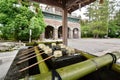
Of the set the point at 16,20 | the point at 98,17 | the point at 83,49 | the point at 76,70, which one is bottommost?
the point at 83,49

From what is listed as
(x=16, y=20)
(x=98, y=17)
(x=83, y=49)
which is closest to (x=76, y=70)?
(x=83, y=49)

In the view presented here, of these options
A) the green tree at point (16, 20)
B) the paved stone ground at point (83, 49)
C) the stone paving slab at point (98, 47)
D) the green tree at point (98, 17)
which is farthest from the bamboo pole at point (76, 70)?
the green tree at point (98, 17)

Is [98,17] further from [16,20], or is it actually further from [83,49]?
[83,49]

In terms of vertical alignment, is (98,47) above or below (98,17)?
below

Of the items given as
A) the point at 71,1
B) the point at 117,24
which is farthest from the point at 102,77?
the point at 117,24

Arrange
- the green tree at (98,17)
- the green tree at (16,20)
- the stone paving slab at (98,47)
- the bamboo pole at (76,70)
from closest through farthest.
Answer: the bamboo pole at (76,70), the stone paving slab at (98,47), the green tree at (16,20), the green tree at (98,17)

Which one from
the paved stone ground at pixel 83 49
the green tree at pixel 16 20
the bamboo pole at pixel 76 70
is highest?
the green tree at pixel 16 20

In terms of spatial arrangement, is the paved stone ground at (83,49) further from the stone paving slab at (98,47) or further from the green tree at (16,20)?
the green tree at (16,20)

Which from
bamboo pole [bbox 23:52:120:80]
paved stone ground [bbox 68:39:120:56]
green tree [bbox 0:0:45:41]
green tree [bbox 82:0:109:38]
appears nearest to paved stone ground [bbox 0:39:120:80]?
paved stone ground [bbox 68:39:120:56]

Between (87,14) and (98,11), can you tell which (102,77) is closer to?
(98,11)

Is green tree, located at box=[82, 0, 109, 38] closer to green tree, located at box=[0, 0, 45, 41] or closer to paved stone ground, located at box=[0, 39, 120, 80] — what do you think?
paved stone ground, located at box=[0, 39, 120, 80]

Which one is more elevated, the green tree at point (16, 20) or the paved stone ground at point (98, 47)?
the green tree at point (16, 20)

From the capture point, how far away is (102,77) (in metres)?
1.18

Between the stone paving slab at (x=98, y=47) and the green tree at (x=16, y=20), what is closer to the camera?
the stone paving slab at (x=98, y=47)
